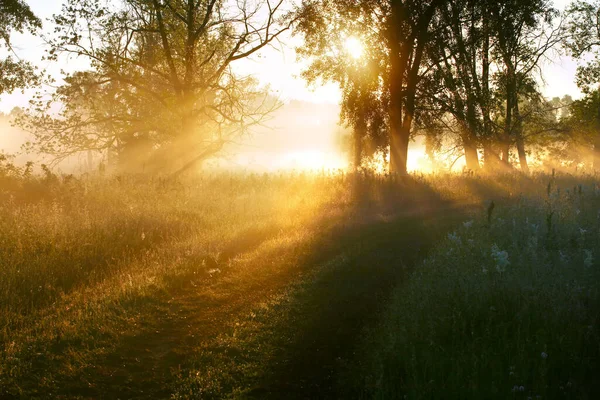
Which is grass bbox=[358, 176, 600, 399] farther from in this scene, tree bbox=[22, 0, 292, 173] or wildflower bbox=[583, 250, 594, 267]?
tree bbox=[22, 0, 292, 173]

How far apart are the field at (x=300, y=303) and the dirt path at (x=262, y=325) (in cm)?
3

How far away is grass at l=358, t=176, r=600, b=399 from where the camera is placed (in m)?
4.46

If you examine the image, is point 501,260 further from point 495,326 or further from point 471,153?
point 471,153

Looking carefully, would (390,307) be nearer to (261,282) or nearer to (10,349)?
(261,282)

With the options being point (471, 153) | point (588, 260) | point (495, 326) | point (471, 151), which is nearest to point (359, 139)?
point (471, 151)

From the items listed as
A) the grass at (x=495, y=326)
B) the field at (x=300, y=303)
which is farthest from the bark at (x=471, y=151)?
the grass at (x=495, y=326)

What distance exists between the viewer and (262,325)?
21.5ft

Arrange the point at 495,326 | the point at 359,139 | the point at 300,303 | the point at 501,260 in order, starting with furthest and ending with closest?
the point at 359,139 < the point at 300,303 < the point at 501,260 < the point at 495,326

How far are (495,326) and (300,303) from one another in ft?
Answer: 9.60

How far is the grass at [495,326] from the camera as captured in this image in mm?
4457

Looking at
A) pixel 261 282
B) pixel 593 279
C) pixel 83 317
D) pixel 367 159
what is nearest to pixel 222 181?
pixel 367 159

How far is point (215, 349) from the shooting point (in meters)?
5.94

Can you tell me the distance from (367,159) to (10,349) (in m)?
18.7

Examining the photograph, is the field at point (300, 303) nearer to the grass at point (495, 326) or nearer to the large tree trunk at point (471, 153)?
the grass at point (495, 326)
